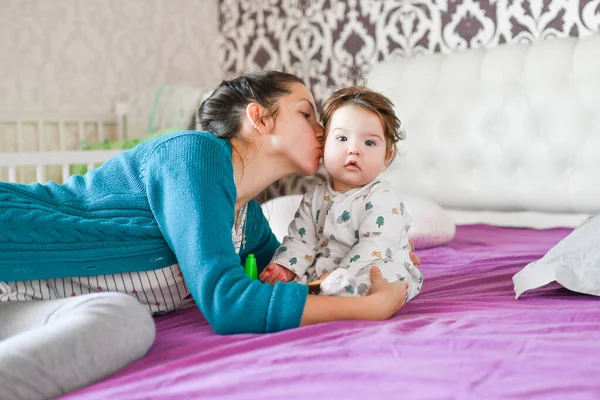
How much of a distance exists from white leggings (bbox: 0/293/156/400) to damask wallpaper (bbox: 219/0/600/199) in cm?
200

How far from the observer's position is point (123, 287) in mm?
1249

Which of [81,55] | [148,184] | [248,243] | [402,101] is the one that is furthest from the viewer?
[81,55]

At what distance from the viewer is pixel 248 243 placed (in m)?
1.54

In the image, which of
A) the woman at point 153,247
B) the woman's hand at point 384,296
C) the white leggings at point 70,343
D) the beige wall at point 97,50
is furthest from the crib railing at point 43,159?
the woman's hand at point 384,296

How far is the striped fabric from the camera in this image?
3.88 feet

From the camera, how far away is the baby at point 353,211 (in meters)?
1.34

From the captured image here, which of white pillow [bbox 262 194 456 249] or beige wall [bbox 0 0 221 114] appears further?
beige wall [bbox 0 0 221 114]

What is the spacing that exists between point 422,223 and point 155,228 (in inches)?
42.9

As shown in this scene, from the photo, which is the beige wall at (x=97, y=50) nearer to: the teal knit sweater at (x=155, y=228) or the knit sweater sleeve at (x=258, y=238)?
the knit sweater sleeve at (x=258, y=238)

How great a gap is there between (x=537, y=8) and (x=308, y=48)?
3.60 feet

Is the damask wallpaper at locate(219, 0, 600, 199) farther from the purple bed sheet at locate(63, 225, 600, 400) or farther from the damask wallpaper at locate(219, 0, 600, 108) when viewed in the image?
the purple bed sheet at locate(63, 225, 600, 400)

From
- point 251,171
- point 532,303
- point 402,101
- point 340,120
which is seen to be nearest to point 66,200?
point 251,171

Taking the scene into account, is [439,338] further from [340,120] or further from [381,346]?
[340,120]

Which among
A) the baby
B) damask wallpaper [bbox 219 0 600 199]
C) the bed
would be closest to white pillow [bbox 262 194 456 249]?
the bed
